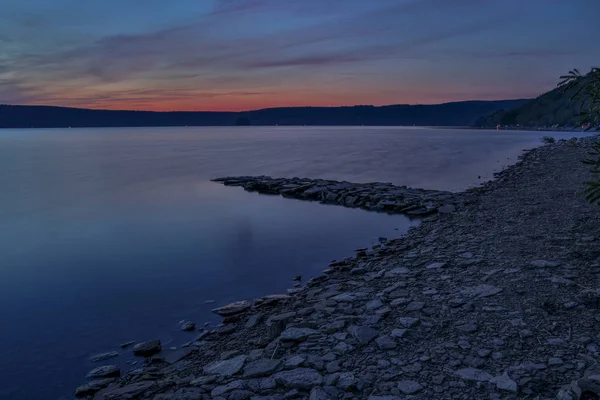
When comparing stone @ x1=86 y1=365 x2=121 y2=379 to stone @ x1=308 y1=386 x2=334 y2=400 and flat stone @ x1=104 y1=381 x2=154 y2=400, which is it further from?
stone @ x1=308 y1=386 x2=334 y2=400

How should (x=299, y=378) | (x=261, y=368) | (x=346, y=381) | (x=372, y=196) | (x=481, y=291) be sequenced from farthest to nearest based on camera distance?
(x=372, y=196) → (x=481, y=291) → (x=261, y=368) → (x=299, y=378) → (x=346, y=381)

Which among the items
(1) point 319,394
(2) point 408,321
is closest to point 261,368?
(1) point 319,394

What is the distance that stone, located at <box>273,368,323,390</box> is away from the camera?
487 cm

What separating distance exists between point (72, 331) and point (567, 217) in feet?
41.9

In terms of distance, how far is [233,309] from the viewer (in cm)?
882

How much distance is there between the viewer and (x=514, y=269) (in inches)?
316

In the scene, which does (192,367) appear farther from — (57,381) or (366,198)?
(366,198)

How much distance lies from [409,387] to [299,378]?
1.26m

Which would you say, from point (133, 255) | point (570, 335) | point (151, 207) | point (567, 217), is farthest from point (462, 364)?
point (151, 207)

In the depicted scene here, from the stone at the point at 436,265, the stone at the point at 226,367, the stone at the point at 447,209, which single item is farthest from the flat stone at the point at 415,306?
the stone at the point at 447,209

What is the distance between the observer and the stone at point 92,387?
6.20m

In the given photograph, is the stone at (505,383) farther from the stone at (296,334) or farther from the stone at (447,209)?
the stone at (447,209)

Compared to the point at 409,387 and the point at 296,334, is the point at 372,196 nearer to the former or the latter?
the point at 296,334

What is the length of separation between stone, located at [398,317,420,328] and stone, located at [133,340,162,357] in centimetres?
421
